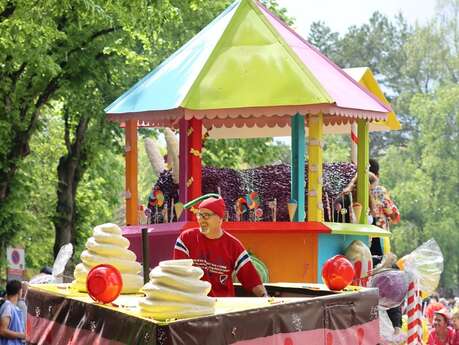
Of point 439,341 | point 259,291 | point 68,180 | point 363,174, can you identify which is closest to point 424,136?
point 68,180

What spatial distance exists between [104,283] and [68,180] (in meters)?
25.6

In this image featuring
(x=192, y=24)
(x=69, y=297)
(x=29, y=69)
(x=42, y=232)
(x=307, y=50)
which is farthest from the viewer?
(x=42, y=232)

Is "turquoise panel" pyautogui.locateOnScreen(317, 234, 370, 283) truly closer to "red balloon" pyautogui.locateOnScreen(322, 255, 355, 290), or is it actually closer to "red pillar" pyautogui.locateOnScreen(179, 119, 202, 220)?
"red pillar" pyautogui.locateOnScreen(179, 119, 202, 220)

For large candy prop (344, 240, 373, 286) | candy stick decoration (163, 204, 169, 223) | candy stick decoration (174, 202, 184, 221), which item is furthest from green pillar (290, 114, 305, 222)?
candy stick decoration (163, 204, 169, 223)

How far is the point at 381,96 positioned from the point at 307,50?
3.43 metres

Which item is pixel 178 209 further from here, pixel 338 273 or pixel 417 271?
pixel 338 273

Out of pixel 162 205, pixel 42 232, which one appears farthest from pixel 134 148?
pixel 42 232

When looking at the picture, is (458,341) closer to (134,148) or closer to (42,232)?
(134,148)

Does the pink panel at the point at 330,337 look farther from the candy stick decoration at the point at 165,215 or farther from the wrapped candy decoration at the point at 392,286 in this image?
the candy stick decoration at the point at 165,215

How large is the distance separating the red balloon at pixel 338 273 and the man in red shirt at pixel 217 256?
62cm

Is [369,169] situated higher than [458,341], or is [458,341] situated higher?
[369,169]

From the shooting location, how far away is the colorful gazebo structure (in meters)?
16.8

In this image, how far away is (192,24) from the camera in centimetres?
3359

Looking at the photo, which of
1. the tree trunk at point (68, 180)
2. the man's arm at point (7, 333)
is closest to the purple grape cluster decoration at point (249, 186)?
the man's arm at point (7, 333)
